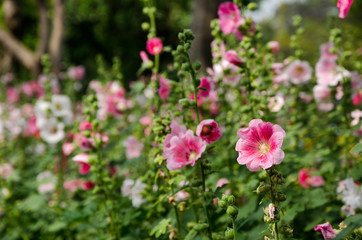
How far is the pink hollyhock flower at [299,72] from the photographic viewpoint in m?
2.20

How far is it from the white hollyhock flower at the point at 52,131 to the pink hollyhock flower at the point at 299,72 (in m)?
1.63

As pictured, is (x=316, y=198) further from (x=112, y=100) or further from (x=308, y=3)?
(x=308, y=3)

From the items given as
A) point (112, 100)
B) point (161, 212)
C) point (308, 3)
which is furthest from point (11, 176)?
point (308, 3)

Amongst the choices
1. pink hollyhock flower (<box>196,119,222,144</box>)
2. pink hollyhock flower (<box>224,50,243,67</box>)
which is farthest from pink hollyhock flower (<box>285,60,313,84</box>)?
pink hollyhock flower (<box>196,119,222,144</box>)

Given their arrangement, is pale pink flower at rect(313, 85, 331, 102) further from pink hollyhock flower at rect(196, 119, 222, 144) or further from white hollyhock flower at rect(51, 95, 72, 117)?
white hollyhock flower at rect(51, 95, 72, 117)

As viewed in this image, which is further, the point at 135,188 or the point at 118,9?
the point at 118,9

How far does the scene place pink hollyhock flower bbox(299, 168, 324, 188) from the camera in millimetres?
2020

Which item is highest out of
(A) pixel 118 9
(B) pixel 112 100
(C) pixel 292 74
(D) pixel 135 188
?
(A) pixel 118 9

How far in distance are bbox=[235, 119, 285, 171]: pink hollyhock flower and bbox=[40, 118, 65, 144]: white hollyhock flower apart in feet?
6.44

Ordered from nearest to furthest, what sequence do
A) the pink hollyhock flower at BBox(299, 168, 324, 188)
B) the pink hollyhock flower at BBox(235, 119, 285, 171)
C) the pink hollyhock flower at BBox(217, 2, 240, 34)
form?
the pink hollyhock flower at BBox(235, 119, 285, 171) → the pink hollyhock flower at BBox(217, 2, 240, 34) → the pink hollyhock flower at BBox(299, 168, 324, 188)

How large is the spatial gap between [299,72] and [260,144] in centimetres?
129

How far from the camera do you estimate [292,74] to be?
2.24 meters

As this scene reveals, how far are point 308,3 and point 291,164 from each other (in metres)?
32.6

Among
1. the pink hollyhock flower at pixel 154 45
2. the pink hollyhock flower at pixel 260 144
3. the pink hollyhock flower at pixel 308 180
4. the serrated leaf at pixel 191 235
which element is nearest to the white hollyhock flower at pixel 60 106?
the pink hollyhock flower at pixel 154 45
